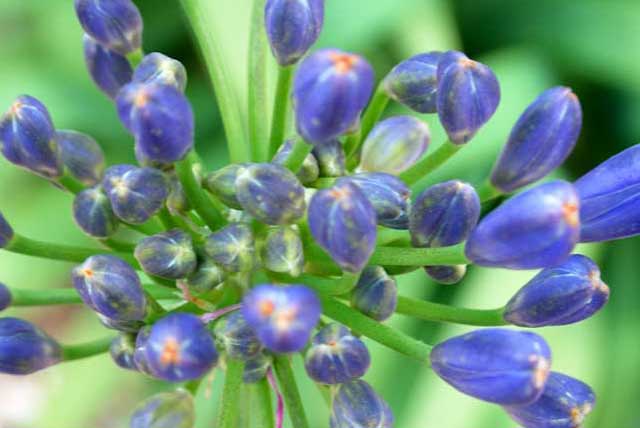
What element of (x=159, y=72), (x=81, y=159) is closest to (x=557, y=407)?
(x=159, y=72)

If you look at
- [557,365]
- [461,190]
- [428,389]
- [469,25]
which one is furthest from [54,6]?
[461,190]

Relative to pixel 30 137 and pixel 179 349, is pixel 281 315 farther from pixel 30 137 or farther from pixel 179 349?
pixel 30 137

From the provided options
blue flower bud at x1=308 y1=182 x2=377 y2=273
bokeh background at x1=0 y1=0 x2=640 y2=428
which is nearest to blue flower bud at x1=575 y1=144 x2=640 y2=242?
blue flower bud at x1=308 y1=182 x2=377 y2=273

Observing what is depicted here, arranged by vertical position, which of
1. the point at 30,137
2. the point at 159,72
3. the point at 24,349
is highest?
the point at 159,72

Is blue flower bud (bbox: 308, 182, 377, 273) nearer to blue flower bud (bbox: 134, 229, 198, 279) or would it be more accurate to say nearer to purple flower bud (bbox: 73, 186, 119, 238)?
blue flower bud (bbox: 134, 229, 198, 279)

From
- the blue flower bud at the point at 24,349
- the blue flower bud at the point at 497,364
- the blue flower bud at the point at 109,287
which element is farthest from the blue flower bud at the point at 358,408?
the blue flower bud at the point at 24,349

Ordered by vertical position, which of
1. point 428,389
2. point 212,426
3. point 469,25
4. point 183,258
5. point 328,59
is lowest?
point 212,426

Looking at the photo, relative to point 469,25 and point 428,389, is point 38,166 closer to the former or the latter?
point 428,389
